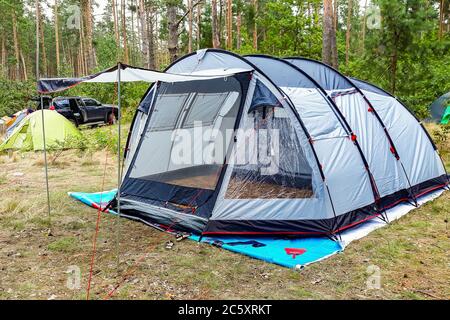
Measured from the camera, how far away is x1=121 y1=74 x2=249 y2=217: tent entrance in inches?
225

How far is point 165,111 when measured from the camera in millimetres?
6055

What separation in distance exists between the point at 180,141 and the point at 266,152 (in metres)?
1.46

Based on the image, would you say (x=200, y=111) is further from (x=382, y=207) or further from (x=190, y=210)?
(x=382, y=207)

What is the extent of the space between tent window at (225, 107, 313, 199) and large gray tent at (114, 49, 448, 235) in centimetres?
1

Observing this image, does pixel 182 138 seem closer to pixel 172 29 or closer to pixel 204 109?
pixel 204 109

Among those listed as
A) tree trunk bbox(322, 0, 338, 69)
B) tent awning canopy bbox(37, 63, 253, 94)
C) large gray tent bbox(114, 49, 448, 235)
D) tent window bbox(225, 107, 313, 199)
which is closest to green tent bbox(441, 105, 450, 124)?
tree trunk bbox(322, 0, 338, 69)

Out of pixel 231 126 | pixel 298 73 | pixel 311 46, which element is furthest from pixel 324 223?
pixel 311 46

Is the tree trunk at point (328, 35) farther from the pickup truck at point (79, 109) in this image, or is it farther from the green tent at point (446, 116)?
the pickup truck at point (79, 109)

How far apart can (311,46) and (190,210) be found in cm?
1269

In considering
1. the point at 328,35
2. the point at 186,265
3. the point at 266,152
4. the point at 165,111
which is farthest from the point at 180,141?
the point at 328,35

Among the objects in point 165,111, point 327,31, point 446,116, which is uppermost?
point 327,31

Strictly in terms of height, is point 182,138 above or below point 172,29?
below

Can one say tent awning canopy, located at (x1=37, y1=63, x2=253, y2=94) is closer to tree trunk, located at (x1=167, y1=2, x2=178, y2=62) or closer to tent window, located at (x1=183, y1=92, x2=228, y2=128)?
tent window, located at (x1=183, y1=92, x2=228, y2=128)

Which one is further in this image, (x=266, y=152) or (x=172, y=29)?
(x=172, y=29)
